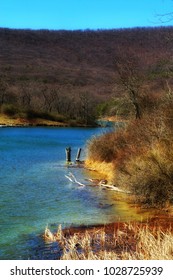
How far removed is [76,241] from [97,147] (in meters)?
17.7

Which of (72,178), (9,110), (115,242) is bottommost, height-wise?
(72,178)

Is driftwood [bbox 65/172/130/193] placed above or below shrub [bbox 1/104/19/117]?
below

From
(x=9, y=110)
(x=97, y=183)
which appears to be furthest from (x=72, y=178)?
(x=9, y=110)

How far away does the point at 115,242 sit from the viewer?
12.3 meters

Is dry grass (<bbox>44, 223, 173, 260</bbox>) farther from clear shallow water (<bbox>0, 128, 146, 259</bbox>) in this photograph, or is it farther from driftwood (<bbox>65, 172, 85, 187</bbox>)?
driftwood (<bbox>65, 172, 85, 187</bbox>)

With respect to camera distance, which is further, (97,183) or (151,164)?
(97,183)

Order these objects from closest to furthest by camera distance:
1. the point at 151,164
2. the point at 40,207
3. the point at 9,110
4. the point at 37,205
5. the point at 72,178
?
1. the point at 151,164
2. the point at 40,207
3. the point at 37,205
4. the point at 72,178
5. the point at 9,110

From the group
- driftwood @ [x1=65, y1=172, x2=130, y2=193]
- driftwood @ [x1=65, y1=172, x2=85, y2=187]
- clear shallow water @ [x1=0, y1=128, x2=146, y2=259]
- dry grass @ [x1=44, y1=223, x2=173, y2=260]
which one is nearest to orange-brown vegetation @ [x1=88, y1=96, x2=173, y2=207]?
driftwood @ [x1=65, y1=172, x2=130, y2=193]

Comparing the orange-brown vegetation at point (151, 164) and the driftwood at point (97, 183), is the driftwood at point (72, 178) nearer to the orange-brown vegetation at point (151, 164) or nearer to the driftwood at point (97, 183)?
the driftwood at point (97, 183)

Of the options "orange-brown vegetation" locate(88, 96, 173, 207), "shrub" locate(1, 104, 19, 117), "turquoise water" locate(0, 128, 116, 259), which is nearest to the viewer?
"turquoise water" locate(0, 128, 116, 259)

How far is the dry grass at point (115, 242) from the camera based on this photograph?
398 inches

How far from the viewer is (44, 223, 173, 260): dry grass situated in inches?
398

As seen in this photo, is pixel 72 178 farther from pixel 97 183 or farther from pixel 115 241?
pixel 115 241
